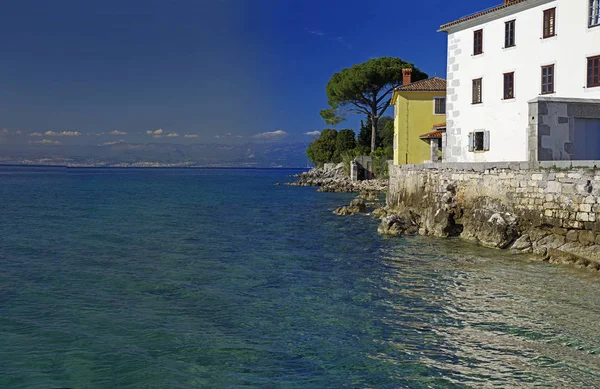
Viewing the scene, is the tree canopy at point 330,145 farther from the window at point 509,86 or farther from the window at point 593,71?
the window at point 593,71

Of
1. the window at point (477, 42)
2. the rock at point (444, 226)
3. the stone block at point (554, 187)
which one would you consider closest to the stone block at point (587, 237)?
the stone block at point (554, 187)

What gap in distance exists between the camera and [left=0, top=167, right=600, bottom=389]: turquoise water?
27.1 feet

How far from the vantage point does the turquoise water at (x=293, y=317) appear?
27.1 ft

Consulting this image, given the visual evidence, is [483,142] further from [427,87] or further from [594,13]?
[427,87]

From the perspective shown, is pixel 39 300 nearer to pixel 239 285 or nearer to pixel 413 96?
pixel 239 285

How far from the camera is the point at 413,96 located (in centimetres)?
3822

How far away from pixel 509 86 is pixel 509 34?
8.24ft

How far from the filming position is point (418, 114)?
3828 centimetres

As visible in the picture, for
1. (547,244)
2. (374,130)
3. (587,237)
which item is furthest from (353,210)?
(374,130)

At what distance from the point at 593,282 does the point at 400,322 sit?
251 inches

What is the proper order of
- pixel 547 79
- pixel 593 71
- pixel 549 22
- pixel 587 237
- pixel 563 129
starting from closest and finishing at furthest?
pixel 587 237 → pixel 563 129 → pixel 593 71 → pixel 549 22 → pixel 547 79

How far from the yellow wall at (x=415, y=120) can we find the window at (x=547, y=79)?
551 inches

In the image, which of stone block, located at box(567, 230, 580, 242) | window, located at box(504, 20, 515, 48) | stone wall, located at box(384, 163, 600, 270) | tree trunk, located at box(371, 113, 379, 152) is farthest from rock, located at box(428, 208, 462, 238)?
tree trunk, located at box(371, 113, 379, 152)

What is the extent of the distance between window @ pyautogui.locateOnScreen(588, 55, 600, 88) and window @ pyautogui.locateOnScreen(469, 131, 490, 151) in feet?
17.6
